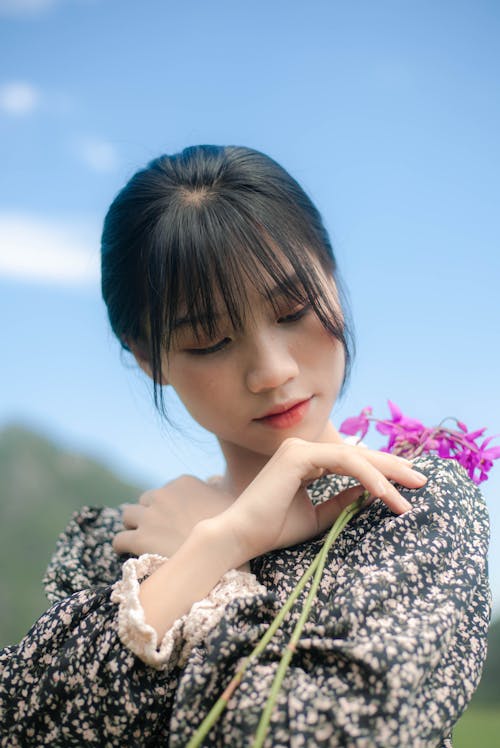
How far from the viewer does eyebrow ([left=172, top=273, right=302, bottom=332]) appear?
1427 millimetres

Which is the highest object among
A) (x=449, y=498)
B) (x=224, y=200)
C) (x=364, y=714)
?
(x=224, y=200)

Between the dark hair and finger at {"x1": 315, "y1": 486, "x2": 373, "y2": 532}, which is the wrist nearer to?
finger at {"x1": 315, "y1": 486, "x2": 373, "y2": 532}

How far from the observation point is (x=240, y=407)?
150 cm

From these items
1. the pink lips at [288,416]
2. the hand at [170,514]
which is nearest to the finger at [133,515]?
the hand at [170,514]

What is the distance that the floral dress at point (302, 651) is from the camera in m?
1.08

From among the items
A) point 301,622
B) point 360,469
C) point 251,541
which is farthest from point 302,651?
point 360,469

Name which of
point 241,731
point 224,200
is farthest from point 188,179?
point 241,731

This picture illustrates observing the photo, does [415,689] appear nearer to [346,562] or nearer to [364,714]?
[364,714]

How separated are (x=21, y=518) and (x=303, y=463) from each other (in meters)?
5.05

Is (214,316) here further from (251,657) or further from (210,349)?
(251,657)

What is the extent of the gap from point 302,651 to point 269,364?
488mm

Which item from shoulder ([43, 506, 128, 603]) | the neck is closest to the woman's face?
the neck

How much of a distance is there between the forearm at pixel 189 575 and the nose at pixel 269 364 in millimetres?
280

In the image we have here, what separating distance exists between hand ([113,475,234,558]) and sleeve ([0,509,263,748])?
18cm
